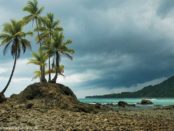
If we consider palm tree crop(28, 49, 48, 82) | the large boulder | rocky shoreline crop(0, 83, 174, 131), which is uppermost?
palm tree crop(28, 49, 48, 82)

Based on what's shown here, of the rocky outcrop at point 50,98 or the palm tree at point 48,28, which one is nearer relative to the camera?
the rocky outcrop at point 50,98

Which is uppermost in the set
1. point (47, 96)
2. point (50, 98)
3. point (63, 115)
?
point (47, 96)

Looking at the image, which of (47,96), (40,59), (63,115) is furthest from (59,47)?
(63,115)

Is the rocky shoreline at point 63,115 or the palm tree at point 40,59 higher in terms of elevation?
the palm tree at point 40,59

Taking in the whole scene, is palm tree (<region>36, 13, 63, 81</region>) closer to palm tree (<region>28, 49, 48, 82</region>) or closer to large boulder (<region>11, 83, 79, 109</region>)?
palm tree (<region>28, 49, 48, 82</region>)

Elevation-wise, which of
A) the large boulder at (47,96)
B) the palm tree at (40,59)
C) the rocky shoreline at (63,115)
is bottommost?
the rocky shoreline at (63,115)

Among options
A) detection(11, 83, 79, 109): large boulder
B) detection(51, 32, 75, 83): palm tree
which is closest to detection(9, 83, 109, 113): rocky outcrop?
detection(11, 83, 79, 109): large boulder

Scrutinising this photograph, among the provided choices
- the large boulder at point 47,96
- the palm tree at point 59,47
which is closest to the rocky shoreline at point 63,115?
the large boulder at point 47,96

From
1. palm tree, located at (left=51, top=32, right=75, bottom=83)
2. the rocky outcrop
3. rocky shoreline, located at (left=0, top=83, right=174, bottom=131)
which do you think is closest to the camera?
rocky shoreline, located at (left=0, top=83, right=174, bottom=131)

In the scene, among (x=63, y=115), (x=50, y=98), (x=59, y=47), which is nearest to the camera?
(x=63, y=115)

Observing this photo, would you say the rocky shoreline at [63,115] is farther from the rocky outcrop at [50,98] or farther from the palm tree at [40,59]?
the palm tree at [40,59]

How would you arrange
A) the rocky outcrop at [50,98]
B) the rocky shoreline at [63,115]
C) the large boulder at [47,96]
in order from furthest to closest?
the large boulder at [47,96]
the rocky outcrop at [50,98]
the rocky shoreline at [63,115]

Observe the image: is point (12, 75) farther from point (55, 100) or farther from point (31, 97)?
point (55, 100)

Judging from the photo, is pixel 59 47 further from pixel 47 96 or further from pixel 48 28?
pixel 47 96
